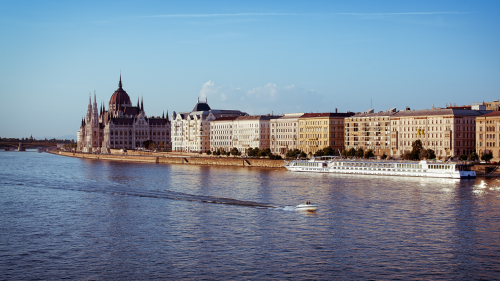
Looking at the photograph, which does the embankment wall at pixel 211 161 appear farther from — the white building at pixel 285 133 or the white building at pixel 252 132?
the white building at pixel 285 133

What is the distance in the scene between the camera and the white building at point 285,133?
10925 cm

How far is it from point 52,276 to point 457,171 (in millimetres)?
49294

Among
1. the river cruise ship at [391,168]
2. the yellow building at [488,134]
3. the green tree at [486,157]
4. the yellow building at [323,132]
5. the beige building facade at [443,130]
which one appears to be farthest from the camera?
the yellow building at [323,132]

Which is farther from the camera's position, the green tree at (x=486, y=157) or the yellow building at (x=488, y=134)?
the yellow building at (x=488, y=134)

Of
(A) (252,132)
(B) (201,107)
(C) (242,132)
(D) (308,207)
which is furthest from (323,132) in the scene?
(D) (308,207)

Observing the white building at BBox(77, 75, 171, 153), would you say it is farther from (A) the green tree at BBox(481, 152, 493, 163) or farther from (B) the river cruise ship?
(A) the green tree at BBox(481, 152, 493, 163)

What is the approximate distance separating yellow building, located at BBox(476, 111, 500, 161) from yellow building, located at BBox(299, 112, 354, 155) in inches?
1062

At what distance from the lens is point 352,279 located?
72.6ft

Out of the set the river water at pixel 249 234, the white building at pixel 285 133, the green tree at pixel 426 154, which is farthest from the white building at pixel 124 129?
the river water at pixel 249 234

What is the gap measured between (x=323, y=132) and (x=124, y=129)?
270 ft

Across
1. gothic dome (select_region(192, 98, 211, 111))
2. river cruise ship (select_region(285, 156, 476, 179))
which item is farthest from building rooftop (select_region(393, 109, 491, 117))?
gothic dome (select_region(192, 98, 211, 111))

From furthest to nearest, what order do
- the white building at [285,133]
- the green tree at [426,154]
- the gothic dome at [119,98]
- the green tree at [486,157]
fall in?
1. the gothic dome at [119,98]
2. the white building at [285,133]
3. the green tree at [426,154]
4. the green tree at [486,157]

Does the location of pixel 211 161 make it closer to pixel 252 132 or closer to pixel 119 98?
pixel 252 132

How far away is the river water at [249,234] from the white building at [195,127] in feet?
278
